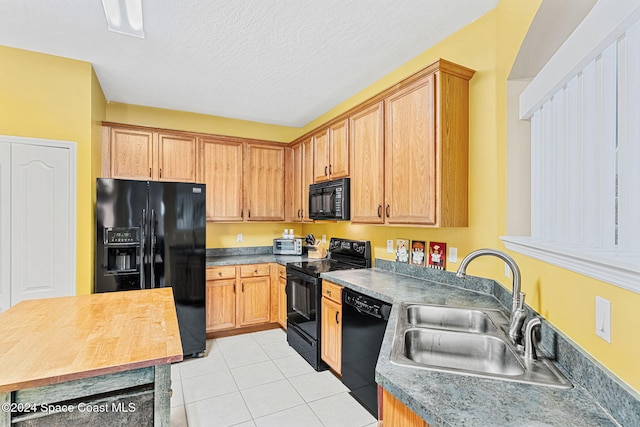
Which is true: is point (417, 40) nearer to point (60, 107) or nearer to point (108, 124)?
point (60, 107)

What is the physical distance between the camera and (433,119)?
84.4 inches

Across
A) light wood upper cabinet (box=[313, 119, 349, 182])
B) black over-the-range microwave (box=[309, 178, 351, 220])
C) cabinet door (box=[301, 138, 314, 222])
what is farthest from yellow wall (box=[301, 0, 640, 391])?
cabinet door (box=[301, 138, 314, 222])

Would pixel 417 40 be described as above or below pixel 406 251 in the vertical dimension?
above

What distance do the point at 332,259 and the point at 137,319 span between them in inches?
95.5

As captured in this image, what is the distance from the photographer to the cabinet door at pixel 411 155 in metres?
2.17

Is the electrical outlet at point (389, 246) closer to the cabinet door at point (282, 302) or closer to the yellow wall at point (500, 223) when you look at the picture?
the yellow wall at point (500, 223)

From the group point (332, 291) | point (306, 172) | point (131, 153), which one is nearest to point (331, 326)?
point (332, 291)

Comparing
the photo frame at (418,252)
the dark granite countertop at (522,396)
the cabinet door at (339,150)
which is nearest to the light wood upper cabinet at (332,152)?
the cabinet door at (339,150)

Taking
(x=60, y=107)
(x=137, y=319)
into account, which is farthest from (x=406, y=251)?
(x=60, y=107)

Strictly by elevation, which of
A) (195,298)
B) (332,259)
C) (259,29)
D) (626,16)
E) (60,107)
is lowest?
(195,298)

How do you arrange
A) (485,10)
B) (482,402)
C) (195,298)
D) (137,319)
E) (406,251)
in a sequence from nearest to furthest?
(482,402)
(137,319)
(485,10)
(406,251)
(195,298)

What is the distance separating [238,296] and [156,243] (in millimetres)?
1153

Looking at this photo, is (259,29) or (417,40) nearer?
(259,29)

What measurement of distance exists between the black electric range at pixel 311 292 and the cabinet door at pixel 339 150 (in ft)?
2.55
